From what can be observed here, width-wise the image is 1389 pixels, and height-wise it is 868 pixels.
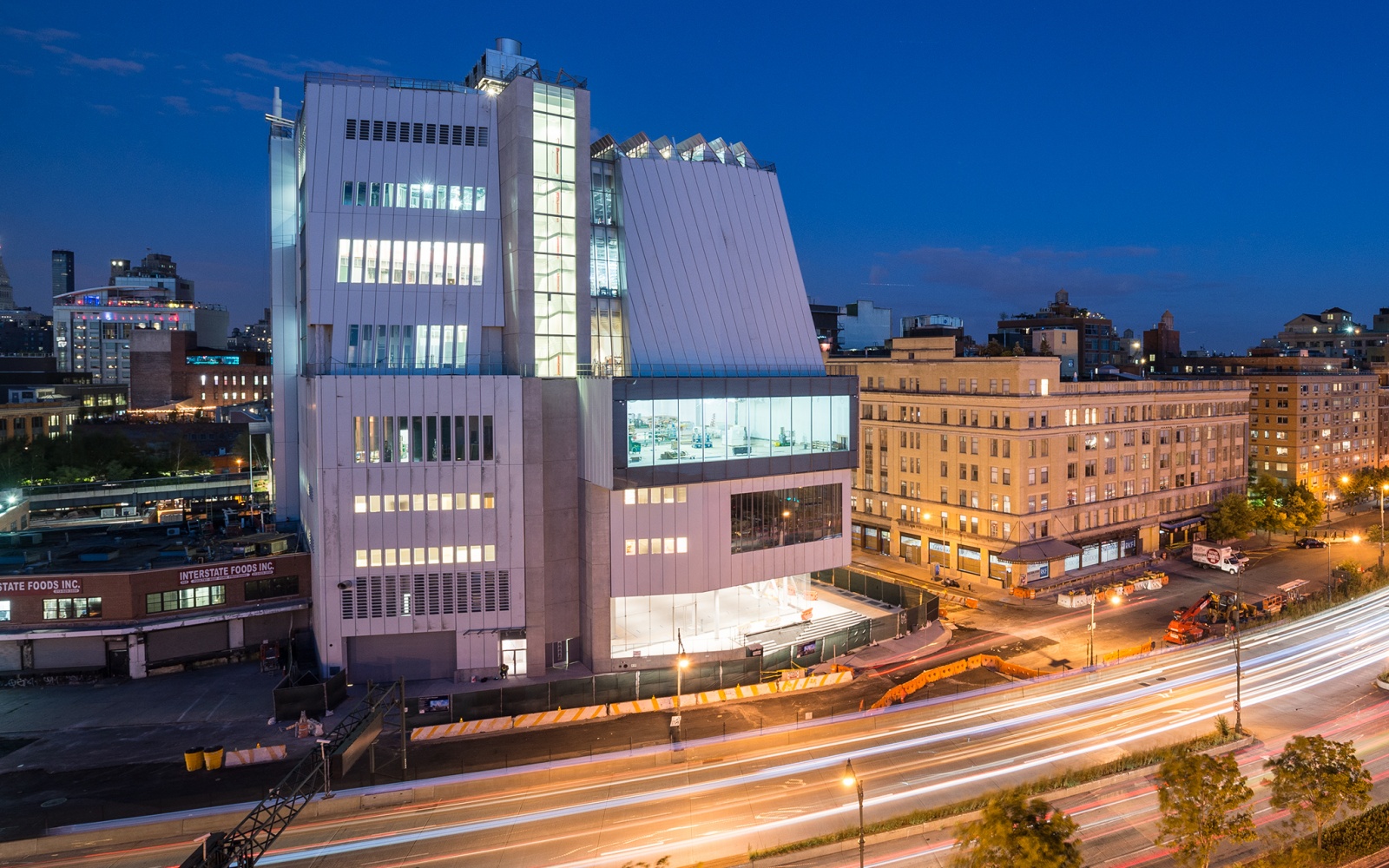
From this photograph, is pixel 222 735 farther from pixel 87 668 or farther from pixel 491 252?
pixel 491 252

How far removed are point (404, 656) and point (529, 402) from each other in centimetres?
1726

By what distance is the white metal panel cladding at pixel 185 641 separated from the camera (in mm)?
51969

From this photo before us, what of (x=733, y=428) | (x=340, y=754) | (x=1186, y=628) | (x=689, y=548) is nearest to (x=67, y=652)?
(x=340, y=754)

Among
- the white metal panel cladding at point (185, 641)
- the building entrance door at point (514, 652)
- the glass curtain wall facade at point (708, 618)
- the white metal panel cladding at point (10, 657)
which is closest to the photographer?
the white metal panel cladding at point (10, 657)

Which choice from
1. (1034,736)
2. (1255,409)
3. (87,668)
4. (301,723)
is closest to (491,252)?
(301,723)

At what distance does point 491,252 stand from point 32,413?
366 ft

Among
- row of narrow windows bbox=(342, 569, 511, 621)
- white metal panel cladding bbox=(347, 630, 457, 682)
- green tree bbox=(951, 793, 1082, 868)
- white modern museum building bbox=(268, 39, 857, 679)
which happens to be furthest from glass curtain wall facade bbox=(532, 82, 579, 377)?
green tree bbox=(951, 793, 1082, 868)

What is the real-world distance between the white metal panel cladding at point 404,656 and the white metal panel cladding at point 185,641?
37.6 feet

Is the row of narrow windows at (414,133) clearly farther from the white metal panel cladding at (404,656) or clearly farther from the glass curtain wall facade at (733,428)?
the white metal panel cladding at (404,656)

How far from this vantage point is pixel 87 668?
166 feet

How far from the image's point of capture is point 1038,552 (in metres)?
71.1

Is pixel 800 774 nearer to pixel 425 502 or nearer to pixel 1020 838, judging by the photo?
pixel 1020 838

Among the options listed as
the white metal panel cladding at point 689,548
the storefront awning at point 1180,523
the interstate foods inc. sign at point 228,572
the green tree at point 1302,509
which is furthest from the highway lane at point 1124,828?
the green tree at point 1302,509

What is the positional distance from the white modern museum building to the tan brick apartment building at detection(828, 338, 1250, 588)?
71.7 ft
